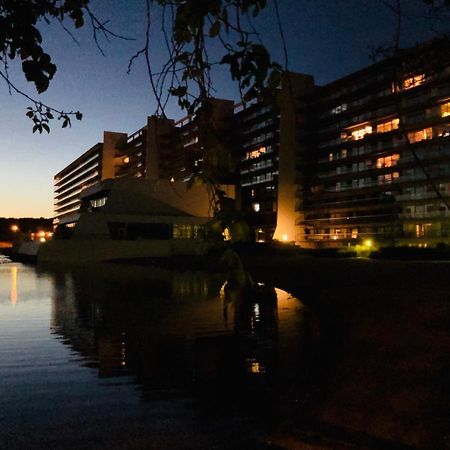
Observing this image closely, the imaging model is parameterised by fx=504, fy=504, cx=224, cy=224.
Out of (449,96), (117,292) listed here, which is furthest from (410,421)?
(449,96)

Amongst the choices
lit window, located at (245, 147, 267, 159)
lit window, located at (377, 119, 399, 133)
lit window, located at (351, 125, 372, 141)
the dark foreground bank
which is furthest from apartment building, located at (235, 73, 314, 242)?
the dark foreground bank

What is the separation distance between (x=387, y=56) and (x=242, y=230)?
574cm

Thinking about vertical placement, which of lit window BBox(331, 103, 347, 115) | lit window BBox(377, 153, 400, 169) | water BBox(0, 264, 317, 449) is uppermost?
lit window BBox(331, 103, 347, 115)

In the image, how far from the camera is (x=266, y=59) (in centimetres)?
240

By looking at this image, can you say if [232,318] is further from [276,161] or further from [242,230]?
[276,161]

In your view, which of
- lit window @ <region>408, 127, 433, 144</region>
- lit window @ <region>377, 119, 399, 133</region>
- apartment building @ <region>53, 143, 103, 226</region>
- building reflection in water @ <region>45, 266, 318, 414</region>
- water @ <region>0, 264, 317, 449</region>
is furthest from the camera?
apartment building @ <region>53, 143, 103, 226</region>

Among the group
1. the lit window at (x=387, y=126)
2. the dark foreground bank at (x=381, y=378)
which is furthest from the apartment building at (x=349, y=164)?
the dark foreground bank at (x=381, y=378)

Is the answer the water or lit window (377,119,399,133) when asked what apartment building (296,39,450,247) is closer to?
lit window (377,119,399,133)

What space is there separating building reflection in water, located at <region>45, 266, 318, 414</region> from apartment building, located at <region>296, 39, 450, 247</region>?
38.1m

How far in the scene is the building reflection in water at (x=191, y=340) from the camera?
7223 millimetres

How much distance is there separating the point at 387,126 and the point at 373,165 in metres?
5.12

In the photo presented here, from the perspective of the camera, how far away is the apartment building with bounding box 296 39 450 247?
54.3m

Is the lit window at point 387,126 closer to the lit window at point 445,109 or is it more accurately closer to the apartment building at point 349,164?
the apartment building at point 349,164

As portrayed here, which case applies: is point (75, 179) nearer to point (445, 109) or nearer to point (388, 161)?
point (388, 161)
